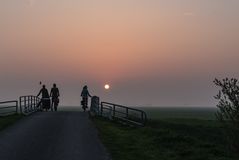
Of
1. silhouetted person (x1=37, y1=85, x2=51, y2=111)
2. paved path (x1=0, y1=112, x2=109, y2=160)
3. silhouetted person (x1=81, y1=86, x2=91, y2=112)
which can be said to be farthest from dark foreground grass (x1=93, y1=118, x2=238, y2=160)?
silhouetted person (x1=37, y1=85, x2=51, y2=111)

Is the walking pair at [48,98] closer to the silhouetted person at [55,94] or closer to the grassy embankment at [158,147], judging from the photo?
the silhouetted person at [55,94]

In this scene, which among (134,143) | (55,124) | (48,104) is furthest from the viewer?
(48,104)

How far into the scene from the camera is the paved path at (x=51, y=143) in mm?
16016

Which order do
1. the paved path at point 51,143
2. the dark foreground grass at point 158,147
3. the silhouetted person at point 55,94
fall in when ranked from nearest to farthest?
the paved path at point 51,143, the dark foreground grass at point 158,147, the silhouetted person at point 55,94

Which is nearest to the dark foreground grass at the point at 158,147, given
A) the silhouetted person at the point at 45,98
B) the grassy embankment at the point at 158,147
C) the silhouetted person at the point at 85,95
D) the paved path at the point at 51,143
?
the grassy embankment at the point at 158,147

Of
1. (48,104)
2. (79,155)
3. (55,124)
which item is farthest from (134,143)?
(48,104)

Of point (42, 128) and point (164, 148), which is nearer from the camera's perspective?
point (164, 148)

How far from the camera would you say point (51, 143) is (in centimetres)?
1916

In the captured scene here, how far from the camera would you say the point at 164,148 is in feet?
62.2

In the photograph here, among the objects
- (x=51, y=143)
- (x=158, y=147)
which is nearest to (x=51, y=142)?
(x=51, y=143)

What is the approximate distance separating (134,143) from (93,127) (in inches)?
243

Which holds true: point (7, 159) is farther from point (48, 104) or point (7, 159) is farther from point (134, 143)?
point (48, 104)

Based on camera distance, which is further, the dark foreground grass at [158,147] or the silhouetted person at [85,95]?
the silhouetted person at [85,95]

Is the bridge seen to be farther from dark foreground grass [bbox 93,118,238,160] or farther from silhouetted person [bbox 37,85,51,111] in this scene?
silhouetted person [bbox 37,85,51,111]
